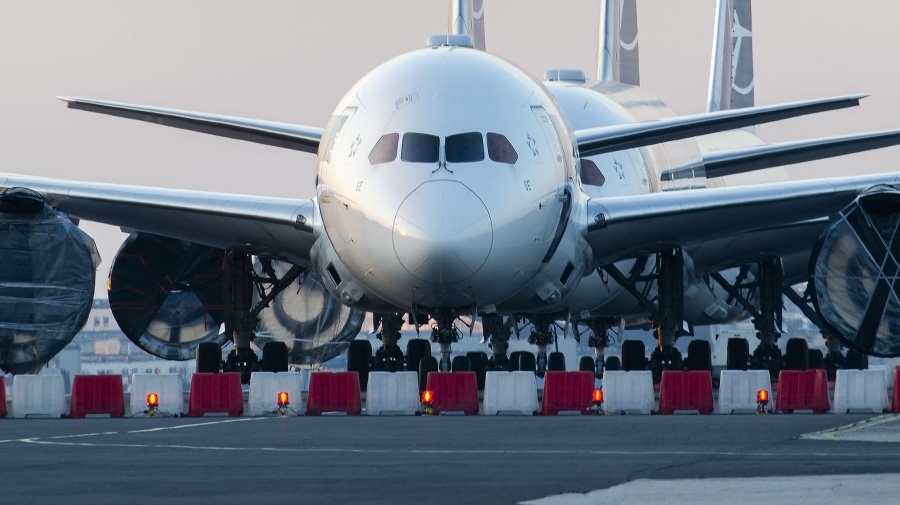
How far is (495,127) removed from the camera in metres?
23.6

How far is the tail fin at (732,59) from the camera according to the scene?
157 feet

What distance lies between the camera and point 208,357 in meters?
28.8

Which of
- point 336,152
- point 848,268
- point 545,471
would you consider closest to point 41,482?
point 545,471

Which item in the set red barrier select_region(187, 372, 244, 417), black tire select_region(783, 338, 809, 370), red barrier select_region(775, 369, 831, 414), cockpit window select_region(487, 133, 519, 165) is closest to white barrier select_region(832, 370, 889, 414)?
red barrier select_region(775, 369, 831, 414)

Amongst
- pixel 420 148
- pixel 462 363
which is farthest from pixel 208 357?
pixel 420 148

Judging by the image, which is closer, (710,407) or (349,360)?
(710,407)

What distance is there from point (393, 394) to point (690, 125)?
6.72m

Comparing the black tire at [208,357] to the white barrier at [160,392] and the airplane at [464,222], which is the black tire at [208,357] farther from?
the white barrier at [160,392]

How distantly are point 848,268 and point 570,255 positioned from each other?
3931 mm

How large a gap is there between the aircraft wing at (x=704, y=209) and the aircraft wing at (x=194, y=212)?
4217 millimetres

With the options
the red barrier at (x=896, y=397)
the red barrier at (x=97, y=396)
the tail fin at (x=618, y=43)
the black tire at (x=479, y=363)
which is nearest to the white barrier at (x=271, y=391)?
the red barrier at (x=97, y=396)

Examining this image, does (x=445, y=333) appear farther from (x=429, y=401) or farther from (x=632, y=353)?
(x=632, y=353)

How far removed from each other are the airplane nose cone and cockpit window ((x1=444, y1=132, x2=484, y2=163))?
1.98 feet

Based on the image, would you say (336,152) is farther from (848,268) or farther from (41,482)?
(41,482)
